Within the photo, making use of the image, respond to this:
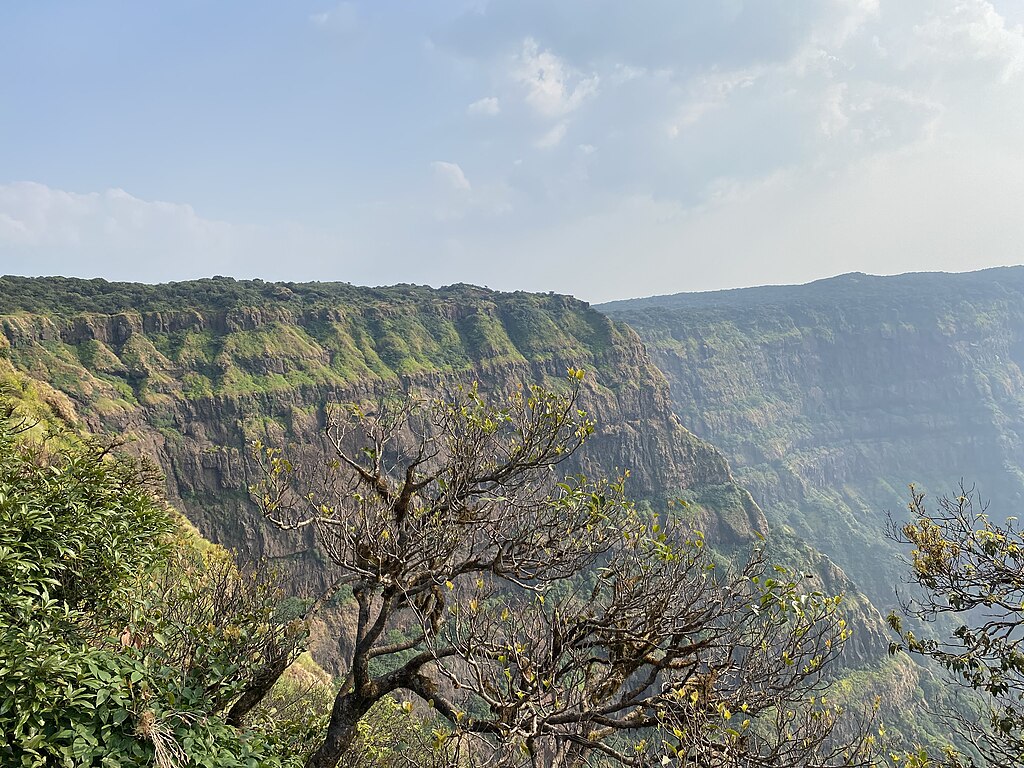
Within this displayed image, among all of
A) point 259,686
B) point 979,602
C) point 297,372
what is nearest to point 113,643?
point 259,686

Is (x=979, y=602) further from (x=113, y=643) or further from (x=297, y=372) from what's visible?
(x=297, y=372)

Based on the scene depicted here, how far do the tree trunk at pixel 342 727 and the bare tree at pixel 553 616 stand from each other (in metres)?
0.02

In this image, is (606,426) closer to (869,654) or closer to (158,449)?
(869,654)

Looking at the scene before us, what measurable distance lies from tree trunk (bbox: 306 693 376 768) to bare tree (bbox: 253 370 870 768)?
0.02 metres

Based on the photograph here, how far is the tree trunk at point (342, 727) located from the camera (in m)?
7.41

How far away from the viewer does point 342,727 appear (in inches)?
302

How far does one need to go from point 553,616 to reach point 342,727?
337 centimetres

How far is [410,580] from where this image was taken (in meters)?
8.23

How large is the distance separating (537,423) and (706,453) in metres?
134

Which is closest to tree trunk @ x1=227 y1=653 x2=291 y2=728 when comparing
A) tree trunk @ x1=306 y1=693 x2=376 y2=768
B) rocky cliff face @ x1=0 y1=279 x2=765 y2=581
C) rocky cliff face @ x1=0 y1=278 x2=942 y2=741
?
tree trunk @ x1=306 y1=693 x2=376 y2=768

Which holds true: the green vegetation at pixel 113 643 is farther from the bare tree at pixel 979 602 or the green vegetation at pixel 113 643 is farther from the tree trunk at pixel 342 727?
the bare tree at pixel 979 602

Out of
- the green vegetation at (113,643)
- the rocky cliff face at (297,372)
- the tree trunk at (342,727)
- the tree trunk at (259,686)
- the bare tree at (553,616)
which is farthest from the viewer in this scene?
the rocky cliff face at (297,372)

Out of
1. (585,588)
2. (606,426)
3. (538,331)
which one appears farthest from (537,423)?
(538,331)

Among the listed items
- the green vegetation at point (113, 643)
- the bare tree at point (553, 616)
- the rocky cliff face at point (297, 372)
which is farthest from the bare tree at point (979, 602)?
the rocky cliff face at point (297, 372)
